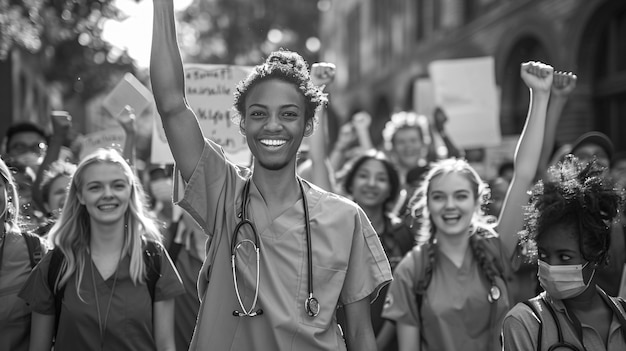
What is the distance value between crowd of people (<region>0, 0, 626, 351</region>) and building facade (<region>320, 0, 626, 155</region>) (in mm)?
7464

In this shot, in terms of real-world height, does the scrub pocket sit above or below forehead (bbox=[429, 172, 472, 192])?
below

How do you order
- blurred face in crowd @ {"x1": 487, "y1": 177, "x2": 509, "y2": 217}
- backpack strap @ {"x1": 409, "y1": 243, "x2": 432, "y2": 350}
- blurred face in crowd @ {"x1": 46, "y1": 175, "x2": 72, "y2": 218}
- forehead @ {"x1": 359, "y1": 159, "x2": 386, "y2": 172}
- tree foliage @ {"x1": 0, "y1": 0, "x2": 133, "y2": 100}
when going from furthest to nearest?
tree foliage @ {"x1": 0, "y1": 0, "x2": 133, "y2": 100} → blurred face in crowd @ {"x1": 487, "y1": 177, "x2": 509, "y2": 217} → forehead @ {"x1": 359, "y1": 159, "x2": 386, "y2": 172} → blurred face in crowd @ {"x1": 46, "y1": 175, "x2": 72, "y2": 218} → backpack strap @ {"x1": 409, "y1": 243, "x2": 432, "y2": 350}

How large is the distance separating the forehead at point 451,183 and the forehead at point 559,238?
50.0 inches

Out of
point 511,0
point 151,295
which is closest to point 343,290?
point 151,295

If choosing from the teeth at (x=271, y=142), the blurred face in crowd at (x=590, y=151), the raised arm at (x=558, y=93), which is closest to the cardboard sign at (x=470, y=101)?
the blurred face in crowd at (x=590, y=151)

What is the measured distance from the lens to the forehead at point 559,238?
2.86m

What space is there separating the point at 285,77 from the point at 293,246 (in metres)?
0.59

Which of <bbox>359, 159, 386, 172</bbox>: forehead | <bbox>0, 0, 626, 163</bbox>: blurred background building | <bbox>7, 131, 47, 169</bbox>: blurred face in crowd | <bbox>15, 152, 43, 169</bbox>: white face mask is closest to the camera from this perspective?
<bbox>359, 159, 386, 172</bbox>: forehead

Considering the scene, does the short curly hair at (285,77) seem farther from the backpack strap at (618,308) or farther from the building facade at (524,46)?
the building facade at (524,46)

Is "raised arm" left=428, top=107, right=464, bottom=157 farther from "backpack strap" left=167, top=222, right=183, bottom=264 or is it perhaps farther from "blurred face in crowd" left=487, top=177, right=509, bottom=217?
"backpack strap" left=167, top=222, right=183, bottom=264

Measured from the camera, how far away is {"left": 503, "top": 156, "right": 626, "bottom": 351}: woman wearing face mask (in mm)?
2721

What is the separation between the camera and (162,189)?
240 inches

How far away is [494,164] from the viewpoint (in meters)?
8.75

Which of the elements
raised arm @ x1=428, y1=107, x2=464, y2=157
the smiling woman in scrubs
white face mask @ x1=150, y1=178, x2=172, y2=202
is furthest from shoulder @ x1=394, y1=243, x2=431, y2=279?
raised arm @ x1=428, y1=107, x2=464, y2=157
